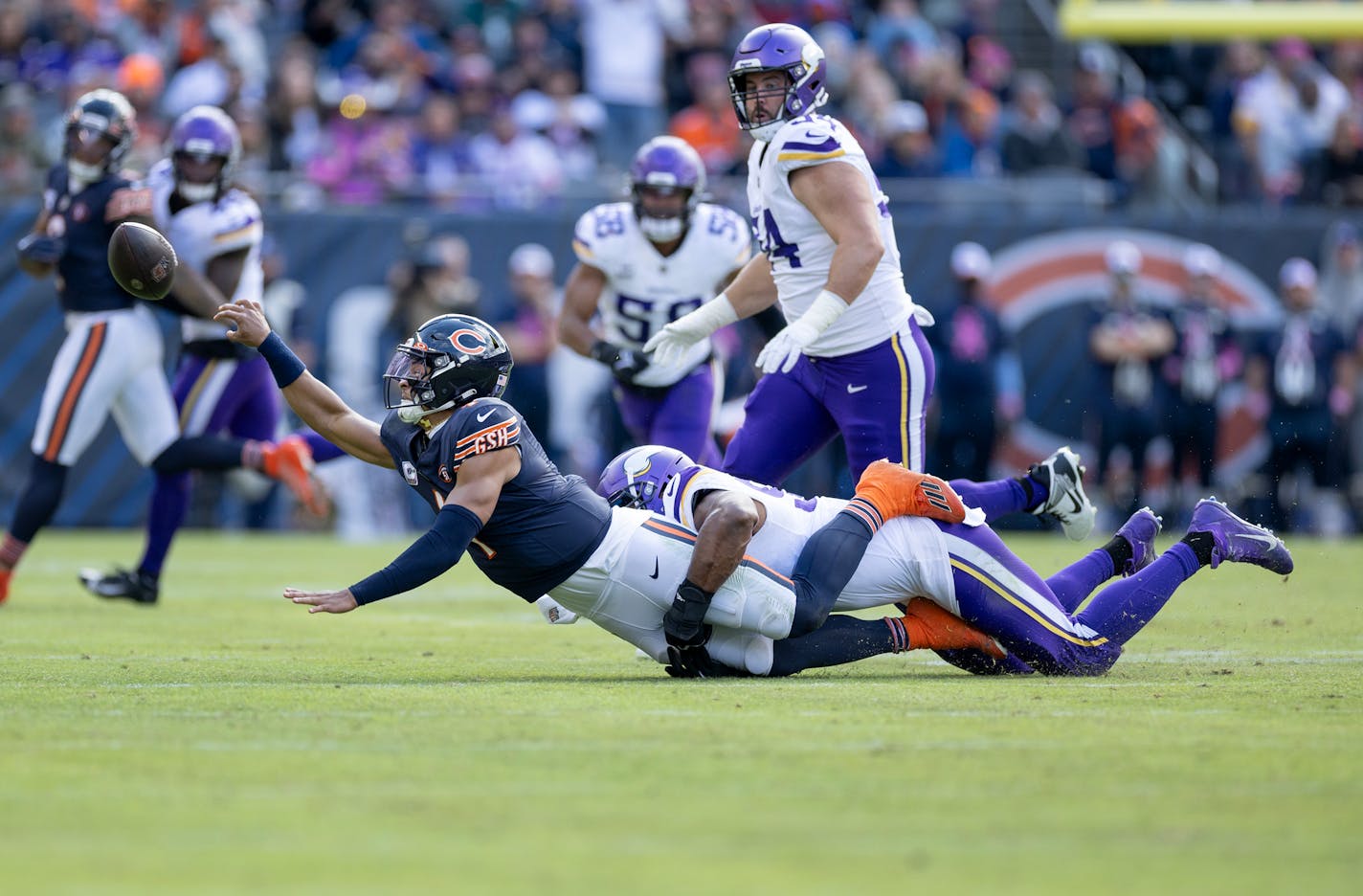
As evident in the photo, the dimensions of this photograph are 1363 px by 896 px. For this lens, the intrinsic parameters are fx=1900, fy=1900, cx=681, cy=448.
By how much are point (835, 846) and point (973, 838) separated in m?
0.26

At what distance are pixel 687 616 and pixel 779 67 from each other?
79.8 inches

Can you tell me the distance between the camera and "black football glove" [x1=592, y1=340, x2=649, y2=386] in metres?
7.92

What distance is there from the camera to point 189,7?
16.1 metres

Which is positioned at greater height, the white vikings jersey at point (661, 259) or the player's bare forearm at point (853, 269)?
the player's bare forearm at point (853, 269)

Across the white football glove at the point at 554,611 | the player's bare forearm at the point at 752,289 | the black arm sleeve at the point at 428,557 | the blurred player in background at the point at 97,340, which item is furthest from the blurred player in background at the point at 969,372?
the black arm sleeve at the point at 428,557

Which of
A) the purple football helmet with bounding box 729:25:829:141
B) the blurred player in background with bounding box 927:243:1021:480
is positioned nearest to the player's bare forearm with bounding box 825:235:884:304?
the purple football helmet with bounding box 729:25:829:141

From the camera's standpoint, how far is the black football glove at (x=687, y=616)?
218 inches

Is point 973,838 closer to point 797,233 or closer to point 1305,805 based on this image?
point 1305,805

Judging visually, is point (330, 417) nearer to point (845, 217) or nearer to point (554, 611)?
point (554, 611)

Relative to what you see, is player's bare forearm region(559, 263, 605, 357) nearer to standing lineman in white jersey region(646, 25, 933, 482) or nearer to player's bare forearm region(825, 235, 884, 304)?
standing lineman in white jersey region(646, 25, 933, 482)

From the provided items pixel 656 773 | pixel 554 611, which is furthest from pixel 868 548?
pixel 656 773

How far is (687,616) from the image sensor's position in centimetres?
557

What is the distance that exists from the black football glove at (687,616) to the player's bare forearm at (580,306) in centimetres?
274

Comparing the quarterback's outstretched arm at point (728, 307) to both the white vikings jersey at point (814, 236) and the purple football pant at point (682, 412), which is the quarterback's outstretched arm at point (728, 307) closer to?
the white vikings jersey at point (814, 236)
